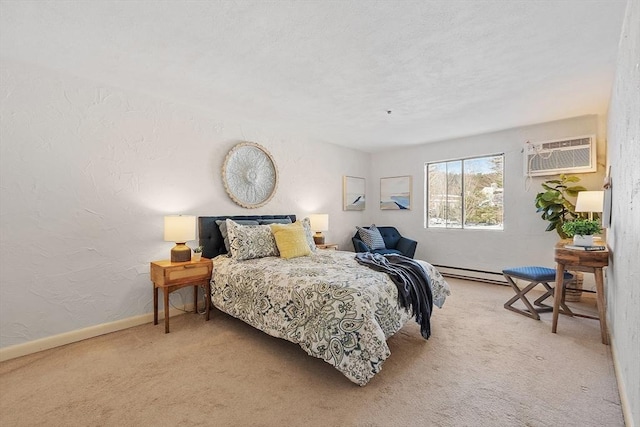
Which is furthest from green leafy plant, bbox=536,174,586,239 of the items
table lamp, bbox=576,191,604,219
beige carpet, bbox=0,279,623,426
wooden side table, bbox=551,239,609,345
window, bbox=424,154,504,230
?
beige carpet, bbox=0,279,623,426

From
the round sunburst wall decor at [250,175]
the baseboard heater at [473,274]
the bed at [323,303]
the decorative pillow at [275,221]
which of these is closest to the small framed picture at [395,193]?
the baseboard heater at [473,274]

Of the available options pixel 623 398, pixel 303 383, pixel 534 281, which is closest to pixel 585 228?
pixel 534 281

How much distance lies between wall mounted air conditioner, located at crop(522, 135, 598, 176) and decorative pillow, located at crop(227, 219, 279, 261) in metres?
3.74

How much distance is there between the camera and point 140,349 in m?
2.44

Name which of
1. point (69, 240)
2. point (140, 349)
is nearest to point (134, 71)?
point (69, 240)

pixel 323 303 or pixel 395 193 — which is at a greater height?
pixel 395 193

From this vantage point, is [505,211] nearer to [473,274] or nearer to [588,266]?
[473,274]

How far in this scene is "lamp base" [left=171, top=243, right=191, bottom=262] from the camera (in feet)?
9.64

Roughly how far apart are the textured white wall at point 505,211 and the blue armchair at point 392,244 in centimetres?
34

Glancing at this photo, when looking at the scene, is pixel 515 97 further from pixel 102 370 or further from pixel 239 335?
pixel 102 370

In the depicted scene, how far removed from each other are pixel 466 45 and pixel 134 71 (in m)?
2.70

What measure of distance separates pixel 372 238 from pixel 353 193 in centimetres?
109

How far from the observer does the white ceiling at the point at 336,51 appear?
1776 millimetres

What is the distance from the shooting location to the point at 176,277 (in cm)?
281
